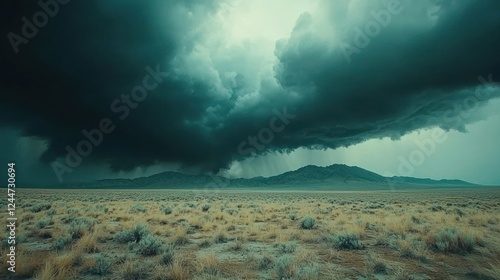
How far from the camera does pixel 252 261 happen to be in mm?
8367

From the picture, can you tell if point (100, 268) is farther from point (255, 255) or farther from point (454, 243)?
point (454, 243)

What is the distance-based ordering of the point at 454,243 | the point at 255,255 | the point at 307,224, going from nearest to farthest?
the point at 255,255 → the point at 454,243 → the point at 307,224

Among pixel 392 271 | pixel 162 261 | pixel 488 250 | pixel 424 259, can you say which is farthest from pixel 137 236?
pixel 488 250

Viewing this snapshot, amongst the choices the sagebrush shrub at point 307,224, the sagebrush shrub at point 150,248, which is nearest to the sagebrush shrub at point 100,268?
the sagebrush shrub at point 150,248

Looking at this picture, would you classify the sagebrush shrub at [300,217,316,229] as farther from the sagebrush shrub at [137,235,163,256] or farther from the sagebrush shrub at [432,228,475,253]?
the sagebrush shrub at [137,235,163,256]

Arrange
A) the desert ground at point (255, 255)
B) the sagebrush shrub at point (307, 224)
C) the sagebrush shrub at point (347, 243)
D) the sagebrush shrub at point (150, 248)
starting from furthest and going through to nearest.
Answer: the sagebrush shrub at point (307, 224) < the sagebrush shrub at point (347, 243) < the sagebrush shrub at point (150, 248) < the desert ground at point (255, 255)

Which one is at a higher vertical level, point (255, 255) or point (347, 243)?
point (347, 243)

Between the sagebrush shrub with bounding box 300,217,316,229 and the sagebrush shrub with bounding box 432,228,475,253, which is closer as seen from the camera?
the sagebrush shrub with bounding box 432,228,475,253

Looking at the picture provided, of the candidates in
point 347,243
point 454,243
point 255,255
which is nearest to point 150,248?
point 255,255

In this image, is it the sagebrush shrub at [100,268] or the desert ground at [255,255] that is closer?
the desert ground at [255,255]

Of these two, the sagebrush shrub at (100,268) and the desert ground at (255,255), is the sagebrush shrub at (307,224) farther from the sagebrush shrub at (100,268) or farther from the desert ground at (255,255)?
the sagebrush shrub at (100,268)

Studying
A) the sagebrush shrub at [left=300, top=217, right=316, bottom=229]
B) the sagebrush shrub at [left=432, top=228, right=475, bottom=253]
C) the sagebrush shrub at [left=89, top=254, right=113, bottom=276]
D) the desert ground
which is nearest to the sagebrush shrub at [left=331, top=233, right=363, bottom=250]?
the desert ground

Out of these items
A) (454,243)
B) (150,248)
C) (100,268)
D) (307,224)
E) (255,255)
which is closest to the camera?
(100,268)

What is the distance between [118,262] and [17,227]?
9.00 m
